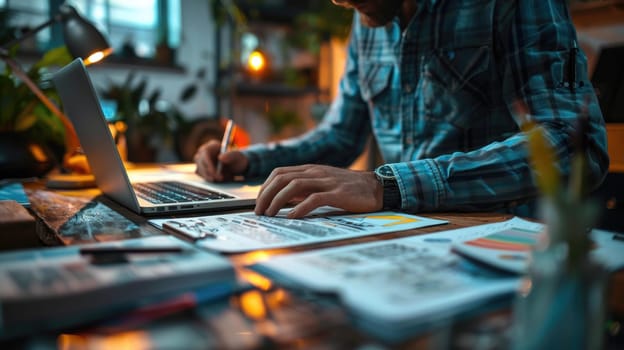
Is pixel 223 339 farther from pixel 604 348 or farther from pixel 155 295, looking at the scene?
pixel 604 348

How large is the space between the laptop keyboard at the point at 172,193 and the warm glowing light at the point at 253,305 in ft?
1.36

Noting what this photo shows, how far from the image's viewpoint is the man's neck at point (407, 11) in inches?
41.4

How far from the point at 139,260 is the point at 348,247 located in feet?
0.67

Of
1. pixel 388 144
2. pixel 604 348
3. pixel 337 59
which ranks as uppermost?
pixel 337 59

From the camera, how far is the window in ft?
8.27

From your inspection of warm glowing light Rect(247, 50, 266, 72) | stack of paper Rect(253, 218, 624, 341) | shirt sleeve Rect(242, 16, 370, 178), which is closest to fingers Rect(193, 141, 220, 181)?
shirt sleeve Rect(242, 16, 370, 178)

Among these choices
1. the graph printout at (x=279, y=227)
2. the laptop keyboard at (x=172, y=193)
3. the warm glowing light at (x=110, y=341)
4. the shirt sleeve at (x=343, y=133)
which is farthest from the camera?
the shirt sleeve at (x=343, y=133)

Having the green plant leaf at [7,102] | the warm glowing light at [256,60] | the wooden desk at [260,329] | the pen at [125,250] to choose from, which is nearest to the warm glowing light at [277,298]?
the wooden desk at [260,329]

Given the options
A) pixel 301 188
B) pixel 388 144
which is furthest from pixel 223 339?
pixel 388 144

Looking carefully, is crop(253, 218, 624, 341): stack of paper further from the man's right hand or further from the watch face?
the man's right hand

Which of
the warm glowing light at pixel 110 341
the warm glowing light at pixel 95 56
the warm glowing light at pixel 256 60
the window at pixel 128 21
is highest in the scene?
the window at pixel 128 21

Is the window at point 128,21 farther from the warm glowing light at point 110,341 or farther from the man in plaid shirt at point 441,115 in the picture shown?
the warm glowing light at point 110,341

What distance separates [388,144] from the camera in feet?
3.92

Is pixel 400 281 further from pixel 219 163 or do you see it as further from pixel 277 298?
pixel 219 163
